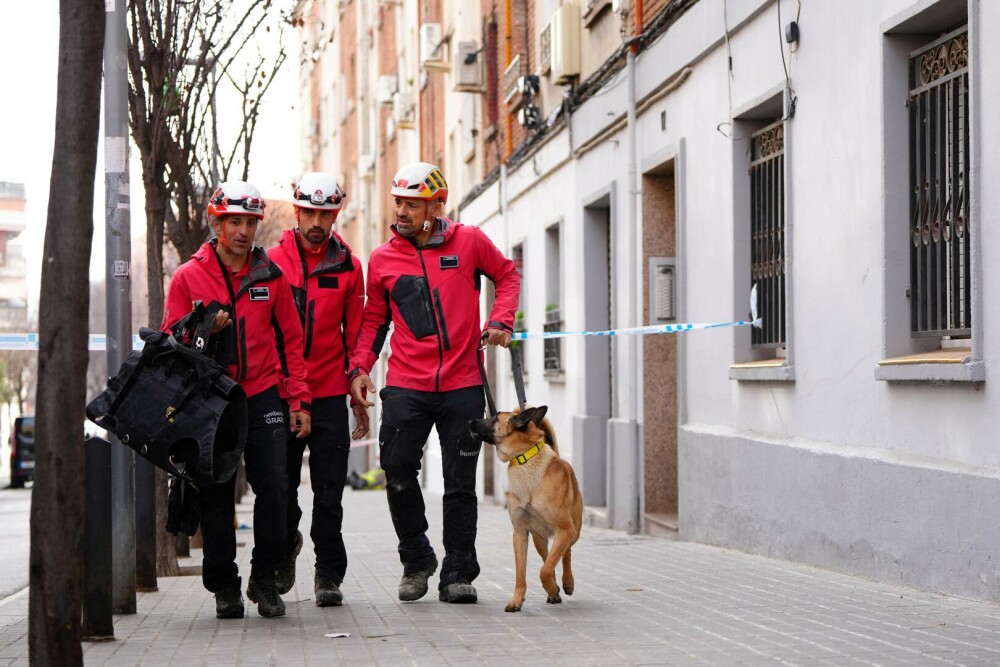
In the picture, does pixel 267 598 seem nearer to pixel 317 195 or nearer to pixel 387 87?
pixel 317 195

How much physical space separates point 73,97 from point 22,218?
687 inches

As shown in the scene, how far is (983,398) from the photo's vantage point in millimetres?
7758

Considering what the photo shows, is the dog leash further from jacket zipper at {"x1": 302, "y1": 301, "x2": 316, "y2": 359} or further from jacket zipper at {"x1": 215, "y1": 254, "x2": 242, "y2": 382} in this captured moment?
jacket zipper at {"x1": 215, "y1": 254, "x2": 242, "y2": 382}

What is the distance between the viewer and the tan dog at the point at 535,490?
25.1 feet

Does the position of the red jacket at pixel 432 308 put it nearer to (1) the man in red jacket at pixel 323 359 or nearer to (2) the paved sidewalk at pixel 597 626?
(1) the man in red jacket at pixel 323 359

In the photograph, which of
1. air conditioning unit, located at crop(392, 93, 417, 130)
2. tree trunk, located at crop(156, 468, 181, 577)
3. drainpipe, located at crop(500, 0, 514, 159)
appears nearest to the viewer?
tree trunk, located at crop(156, 468, 181, 577)

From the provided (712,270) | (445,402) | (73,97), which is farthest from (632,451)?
(73,97)

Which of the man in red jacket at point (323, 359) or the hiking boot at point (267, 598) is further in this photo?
the man in red jacket at point (323, 359)

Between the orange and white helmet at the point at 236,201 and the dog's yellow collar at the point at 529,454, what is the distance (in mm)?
1698

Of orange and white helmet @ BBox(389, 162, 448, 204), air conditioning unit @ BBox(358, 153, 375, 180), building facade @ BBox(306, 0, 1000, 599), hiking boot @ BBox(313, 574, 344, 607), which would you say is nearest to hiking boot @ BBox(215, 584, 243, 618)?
hiking boot @ BBox(313, 574, 344, 607)

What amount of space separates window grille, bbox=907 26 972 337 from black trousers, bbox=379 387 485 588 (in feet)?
8.55

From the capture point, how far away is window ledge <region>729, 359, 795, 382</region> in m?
10.8

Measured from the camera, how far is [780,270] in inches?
455

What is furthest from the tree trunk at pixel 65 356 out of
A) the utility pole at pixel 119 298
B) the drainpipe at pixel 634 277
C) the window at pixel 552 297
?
the window at pixel 552 297
